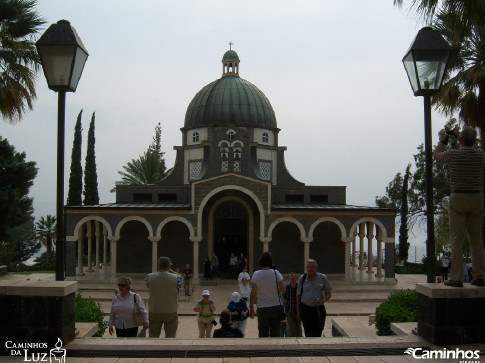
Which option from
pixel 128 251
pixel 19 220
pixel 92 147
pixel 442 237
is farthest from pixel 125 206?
pixel 442 237

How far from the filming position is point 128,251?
31688mm

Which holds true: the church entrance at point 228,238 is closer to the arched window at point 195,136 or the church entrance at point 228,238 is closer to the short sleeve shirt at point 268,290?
the arched window at point 195,136

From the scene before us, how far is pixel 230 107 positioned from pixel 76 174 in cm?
1146

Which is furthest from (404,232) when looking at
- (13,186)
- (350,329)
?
(350,329)

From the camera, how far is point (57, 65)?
26.7ft

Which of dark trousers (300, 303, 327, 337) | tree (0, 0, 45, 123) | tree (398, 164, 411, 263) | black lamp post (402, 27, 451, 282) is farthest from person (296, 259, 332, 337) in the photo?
tree (398, 164, 411, 263)

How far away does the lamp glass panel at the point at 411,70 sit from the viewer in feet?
28.1

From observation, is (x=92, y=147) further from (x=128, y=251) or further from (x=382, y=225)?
(x=382, y=225)

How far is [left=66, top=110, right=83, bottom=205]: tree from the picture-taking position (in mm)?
38250

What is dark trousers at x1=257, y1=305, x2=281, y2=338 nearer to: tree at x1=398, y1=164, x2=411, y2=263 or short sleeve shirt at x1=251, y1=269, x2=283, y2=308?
short sleeve shirt at x1=251, y1=269, x2=283, y2=308

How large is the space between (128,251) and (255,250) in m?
7.04

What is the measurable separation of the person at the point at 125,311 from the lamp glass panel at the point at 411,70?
5.22 m

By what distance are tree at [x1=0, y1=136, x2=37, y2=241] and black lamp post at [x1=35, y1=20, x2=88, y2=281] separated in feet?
80.8

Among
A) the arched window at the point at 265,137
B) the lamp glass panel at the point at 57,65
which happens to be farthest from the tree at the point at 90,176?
the lamp glass panel at the point at 57,65
